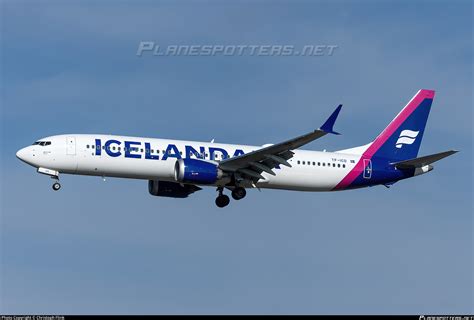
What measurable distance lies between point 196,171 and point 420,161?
14612 millimetres

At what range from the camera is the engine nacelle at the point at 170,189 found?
211 feet

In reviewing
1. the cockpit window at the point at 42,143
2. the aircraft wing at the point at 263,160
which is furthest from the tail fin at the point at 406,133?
the cockpit window at the point at 42,143

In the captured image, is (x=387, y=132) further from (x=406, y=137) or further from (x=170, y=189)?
(x=170, y=189)

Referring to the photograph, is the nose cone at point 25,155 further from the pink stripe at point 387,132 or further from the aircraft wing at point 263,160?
the pink stripe at point 387,132

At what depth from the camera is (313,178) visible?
206 feet

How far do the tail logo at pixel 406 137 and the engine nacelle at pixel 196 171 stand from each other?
14.6 meters

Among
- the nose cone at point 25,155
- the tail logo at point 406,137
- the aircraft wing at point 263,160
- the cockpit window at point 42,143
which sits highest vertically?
the tail logo at point 406,137

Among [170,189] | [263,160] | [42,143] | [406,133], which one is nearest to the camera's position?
[42,143]

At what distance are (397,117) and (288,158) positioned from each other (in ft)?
40.5

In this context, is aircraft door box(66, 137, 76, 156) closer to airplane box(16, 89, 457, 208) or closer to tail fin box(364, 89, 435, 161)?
airplane box(16, 89, 457, 208)

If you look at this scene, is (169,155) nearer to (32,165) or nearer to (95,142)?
(95,142)

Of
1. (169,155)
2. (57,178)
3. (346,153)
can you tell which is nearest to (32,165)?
(57,178)

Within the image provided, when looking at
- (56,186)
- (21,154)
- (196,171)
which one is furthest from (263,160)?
(21,154)

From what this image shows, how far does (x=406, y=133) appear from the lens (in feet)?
225
